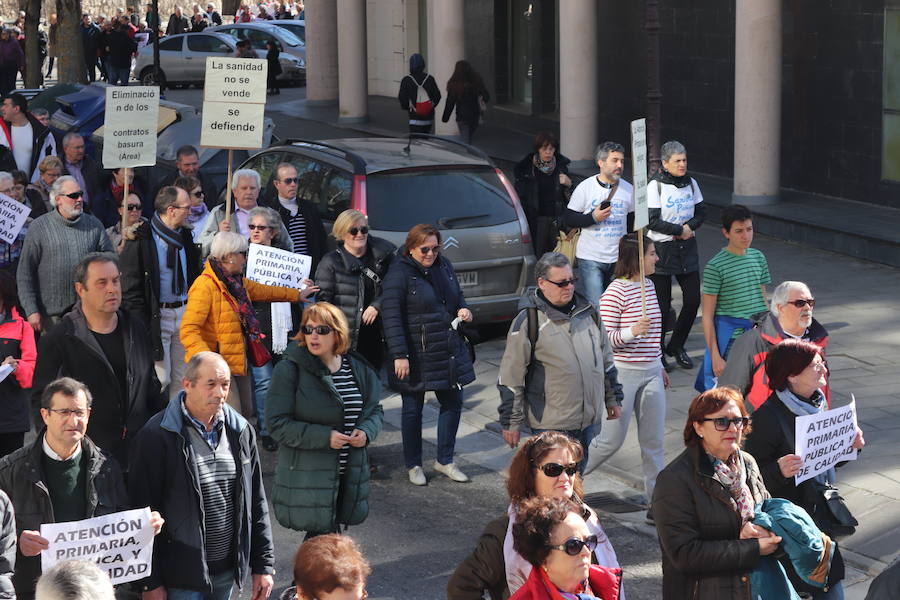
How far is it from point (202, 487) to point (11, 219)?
5.88m

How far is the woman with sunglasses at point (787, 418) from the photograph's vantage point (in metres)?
6.73

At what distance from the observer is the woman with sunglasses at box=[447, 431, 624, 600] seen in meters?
5.37

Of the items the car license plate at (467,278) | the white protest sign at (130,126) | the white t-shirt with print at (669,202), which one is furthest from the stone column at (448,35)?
the white t-shirt with print at (669,202)

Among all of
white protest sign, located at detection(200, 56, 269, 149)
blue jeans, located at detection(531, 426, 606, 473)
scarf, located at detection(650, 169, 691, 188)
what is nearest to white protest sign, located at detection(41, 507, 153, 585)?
blue jeans, located at detection(531, 426, 606, 473)

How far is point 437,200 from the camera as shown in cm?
1276

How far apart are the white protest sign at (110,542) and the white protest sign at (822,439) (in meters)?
2.84

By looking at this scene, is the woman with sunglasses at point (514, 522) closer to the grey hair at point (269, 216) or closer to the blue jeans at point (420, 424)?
the blue jeans at point (420, 424)

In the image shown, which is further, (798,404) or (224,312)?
(224,312)

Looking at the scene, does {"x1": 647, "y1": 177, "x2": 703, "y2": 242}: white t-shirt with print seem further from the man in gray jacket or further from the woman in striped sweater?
the man in gray jacket

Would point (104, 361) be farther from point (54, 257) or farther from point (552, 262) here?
point (54, 257)

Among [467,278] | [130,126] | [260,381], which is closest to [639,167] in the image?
[467,278]

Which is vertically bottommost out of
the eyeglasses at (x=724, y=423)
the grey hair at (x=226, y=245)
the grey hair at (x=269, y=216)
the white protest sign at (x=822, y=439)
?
the white protest sign at (x=822, y=439)

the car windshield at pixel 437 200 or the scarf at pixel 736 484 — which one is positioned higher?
the car windshield at pixel 437 200

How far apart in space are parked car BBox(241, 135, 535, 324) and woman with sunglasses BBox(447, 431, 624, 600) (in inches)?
261
